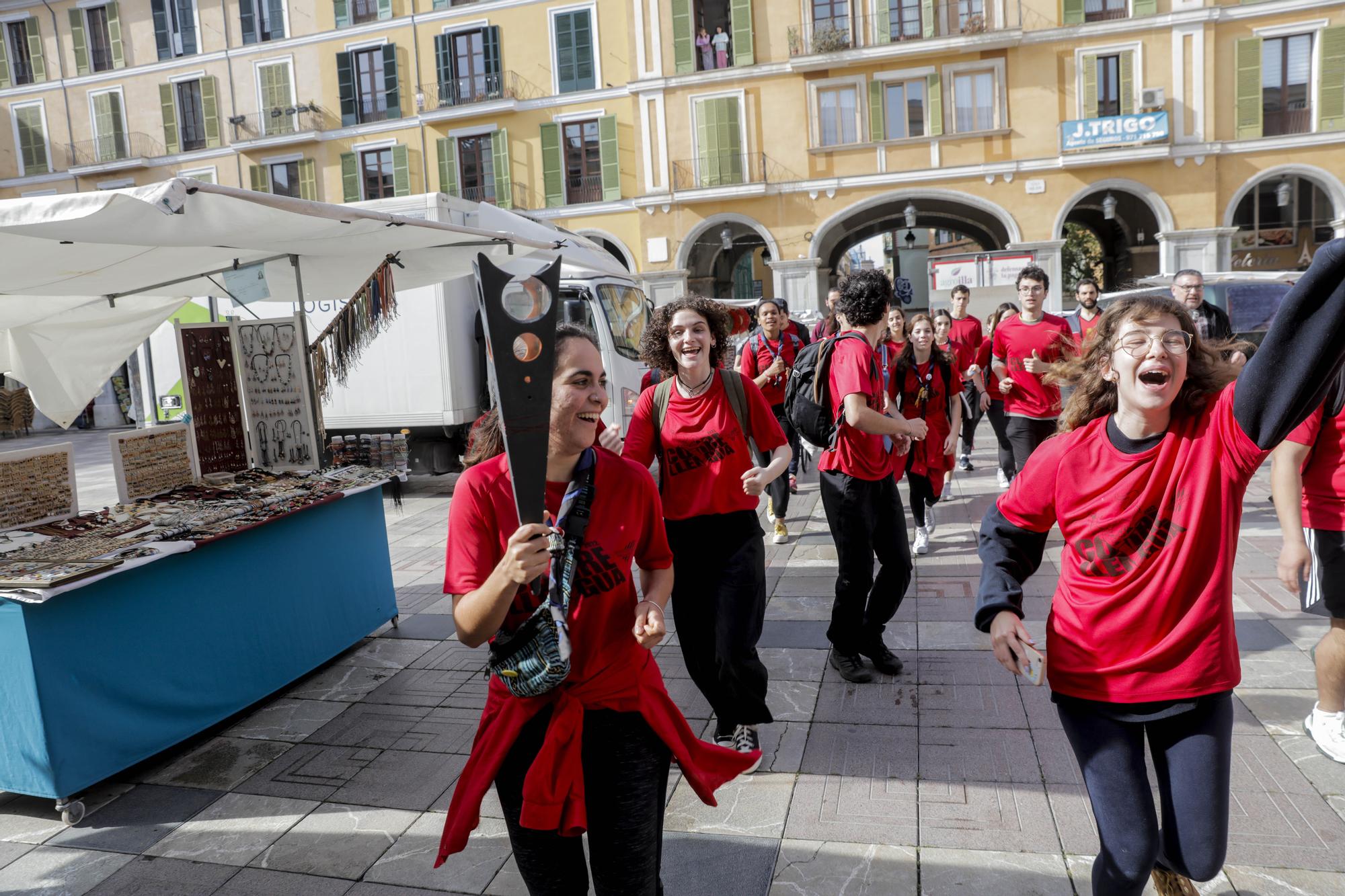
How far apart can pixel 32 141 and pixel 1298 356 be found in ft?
124

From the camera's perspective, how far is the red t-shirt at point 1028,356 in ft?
21.1

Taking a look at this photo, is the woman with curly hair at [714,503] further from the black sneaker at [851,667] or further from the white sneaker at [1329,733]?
the white sneaker at [1329,733]

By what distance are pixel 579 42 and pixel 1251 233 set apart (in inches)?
754

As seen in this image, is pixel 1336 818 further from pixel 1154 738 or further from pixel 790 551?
pixel 790 551

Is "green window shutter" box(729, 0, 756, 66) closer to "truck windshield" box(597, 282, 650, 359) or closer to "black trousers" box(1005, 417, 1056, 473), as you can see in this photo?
"truck windshield" box(597, 282, 650, 359)

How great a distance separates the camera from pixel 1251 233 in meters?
25.5

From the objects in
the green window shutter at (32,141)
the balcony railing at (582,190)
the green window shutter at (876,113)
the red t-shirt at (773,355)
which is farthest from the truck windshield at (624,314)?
the green window shutter at (32,141)

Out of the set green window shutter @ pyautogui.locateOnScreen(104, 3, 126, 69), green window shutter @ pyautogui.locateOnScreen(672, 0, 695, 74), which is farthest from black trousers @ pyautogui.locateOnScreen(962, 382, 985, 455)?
green window shutter @ pyautogui.locateOnScreen(104, 3, 126, 69)

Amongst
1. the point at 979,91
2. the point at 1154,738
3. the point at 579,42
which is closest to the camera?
the point at 1154,738

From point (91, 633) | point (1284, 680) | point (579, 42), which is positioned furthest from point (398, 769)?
point (579, 42)

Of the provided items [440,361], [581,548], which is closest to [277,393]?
[440,361]

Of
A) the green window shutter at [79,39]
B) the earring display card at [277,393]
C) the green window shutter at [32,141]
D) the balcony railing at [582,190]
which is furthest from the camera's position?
the green window shutter at [32,141]

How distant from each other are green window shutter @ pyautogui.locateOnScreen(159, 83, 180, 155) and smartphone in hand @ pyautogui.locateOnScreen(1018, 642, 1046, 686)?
110 feet

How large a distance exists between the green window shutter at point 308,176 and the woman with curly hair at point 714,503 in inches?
1069
